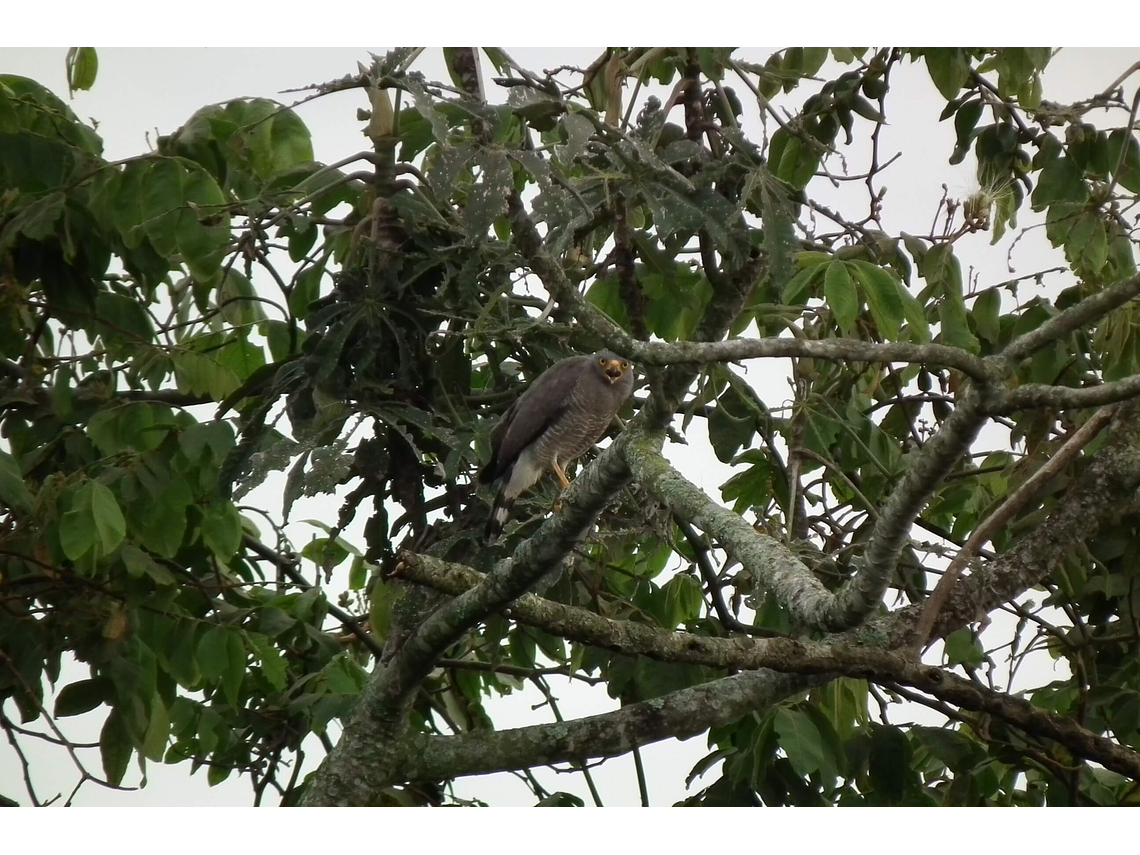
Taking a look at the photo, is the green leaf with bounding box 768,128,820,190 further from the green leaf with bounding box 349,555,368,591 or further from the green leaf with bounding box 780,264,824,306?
the green leaf with bounding box 349,555,368,591

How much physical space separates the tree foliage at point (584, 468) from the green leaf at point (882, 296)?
0.05 feet

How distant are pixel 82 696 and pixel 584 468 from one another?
1892mm

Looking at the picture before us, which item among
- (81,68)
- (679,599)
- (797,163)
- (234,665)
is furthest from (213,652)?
(797,163)

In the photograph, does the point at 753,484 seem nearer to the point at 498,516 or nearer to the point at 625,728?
the point at 498,516

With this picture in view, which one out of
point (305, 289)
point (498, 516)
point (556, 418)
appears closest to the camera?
point (498, 516)

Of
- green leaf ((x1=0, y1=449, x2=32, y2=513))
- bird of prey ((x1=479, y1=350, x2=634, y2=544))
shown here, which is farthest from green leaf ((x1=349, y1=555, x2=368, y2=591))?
green leaf ((x1=0, y1=449, x2=32, y2=513))

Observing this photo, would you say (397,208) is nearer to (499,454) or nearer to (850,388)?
(499,454)

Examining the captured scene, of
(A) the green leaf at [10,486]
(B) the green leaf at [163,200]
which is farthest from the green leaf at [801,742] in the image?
(B) the green leaf at [163,200]

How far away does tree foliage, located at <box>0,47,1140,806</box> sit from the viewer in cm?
311

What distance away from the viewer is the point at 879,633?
3.08 m

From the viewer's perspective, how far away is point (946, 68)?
3557 millimetres

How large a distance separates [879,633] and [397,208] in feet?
7.10

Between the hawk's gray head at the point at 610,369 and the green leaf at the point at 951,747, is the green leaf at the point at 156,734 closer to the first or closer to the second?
the hawk's gray head at the point at 610,369
